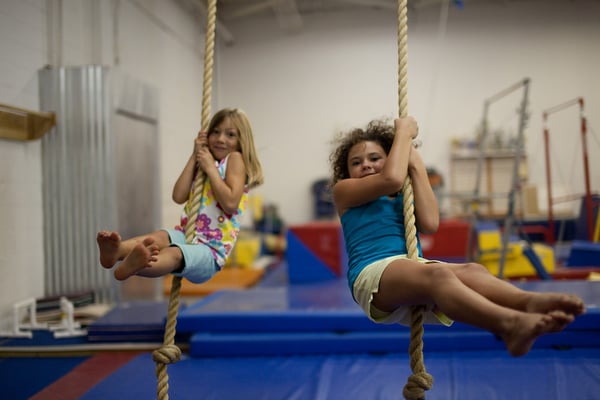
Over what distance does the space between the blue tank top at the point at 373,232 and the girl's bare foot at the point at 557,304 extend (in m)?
0.42

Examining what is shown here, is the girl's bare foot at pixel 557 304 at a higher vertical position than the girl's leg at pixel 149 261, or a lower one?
lower

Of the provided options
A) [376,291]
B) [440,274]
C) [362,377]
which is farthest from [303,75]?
[440,274]

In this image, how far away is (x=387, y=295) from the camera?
1182 mm

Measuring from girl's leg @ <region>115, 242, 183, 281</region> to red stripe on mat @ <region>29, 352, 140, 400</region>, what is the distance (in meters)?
0.94

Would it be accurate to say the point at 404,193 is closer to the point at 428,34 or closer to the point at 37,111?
the point at 37,111

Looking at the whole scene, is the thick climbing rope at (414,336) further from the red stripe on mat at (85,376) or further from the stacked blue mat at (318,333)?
the red stripe on mat at (85,376)

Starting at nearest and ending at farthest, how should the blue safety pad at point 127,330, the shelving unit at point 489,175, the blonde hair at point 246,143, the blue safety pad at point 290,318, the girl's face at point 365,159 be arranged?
1. the girl's face at point 365,159
2. the blonde hair at point 246,143
3. the blue safety pad at point 290,318
4. the blue safety pad at point 127,330
5. the shelving unit at point 489,175

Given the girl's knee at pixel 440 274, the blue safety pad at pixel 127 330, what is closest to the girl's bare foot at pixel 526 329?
the girl's knee at pixel 440 274

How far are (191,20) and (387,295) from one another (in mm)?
2601

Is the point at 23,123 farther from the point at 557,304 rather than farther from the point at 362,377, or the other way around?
the point at 557,304

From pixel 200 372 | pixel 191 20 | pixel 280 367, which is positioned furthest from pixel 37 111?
pixel 280 367

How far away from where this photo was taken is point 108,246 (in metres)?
1.31

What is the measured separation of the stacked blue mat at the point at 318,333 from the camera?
90.3 inches

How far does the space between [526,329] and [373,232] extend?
540 millimetres
